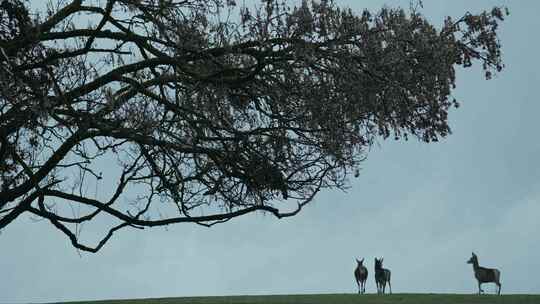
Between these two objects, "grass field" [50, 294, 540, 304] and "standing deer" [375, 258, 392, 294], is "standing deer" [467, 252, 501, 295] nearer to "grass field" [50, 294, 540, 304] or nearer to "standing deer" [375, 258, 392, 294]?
"standing deer" [375, 258, 392, 294]

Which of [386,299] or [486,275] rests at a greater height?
[486,275]

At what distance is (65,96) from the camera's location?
16.5m

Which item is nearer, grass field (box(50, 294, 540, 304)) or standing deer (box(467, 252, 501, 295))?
grass field (box(50, 294, 540, 304))

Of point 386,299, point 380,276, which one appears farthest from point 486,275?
point 386,299

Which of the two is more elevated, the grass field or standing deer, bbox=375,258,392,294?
standing deer, bbox=375,258,392,294

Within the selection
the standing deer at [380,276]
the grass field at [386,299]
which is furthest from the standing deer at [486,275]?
the grass field at [386,299]

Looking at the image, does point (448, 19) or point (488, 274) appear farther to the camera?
point (488, 274)

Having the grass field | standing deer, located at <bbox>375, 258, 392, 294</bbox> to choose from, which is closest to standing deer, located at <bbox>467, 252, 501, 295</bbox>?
standing deer, located at <bbox>375, 258, 392, 294</bbox>

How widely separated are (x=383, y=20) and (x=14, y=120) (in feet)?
25.3

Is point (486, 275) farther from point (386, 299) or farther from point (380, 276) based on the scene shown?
point (386, 299)

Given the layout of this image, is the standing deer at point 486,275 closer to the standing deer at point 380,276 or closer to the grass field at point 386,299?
the standing deer at point 380,276

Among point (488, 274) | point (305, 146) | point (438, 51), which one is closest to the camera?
point (438, 51)

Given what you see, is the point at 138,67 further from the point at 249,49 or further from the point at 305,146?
the point at 305,146

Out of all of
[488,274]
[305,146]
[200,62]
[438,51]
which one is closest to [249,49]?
[200,62]
